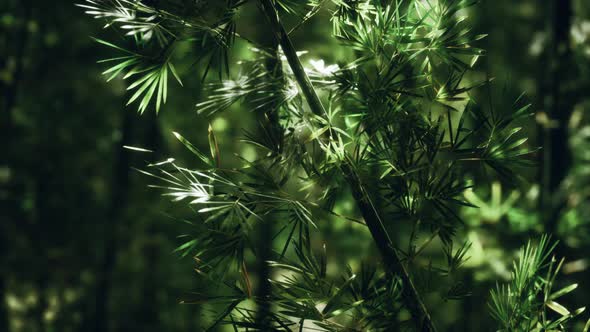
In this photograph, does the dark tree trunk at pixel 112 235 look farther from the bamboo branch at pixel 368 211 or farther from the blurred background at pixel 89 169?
the bamboo branch at pixel 368 211

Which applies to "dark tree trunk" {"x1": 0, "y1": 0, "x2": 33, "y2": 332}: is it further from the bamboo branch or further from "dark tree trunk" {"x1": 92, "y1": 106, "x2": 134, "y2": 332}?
the bamboo branch

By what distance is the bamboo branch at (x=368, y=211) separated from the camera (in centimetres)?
69

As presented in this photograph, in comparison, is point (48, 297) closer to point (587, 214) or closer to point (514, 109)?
point (587, 214)

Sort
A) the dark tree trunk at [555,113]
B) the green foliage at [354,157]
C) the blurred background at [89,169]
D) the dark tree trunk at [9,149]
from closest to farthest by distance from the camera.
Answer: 1. the green foliage at [354,157]
2. the dark tree trunk at [555,113]
3. the dark tree trunk at [9,149]
4. the blurred background at [89,169]

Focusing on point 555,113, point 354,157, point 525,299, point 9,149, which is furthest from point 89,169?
point 525,299

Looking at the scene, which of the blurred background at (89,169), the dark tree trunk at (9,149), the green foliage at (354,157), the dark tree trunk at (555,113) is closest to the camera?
the green foliage at (354,157)

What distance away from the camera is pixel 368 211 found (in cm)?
70

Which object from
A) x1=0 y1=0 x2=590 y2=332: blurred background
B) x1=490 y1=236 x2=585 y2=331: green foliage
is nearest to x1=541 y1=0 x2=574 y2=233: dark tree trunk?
x1=0 y1=0 x2=590 y2=332: blurred background

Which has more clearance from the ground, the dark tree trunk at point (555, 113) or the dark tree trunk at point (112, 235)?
the dark tree trunk at point (555, 113)

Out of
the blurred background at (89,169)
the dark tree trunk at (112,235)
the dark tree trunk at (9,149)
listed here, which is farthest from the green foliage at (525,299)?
the dark tree trunk at (9,149)

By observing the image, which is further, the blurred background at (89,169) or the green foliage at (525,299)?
the blurred background at (89,169)

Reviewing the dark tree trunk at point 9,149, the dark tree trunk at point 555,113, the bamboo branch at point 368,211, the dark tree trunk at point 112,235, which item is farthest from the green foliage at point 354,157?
the dark tree trunk at point 9,149

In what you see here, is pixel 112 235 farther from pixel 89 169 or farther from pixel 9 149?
pixel 9 149

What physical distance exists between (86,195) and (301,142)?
315cm
